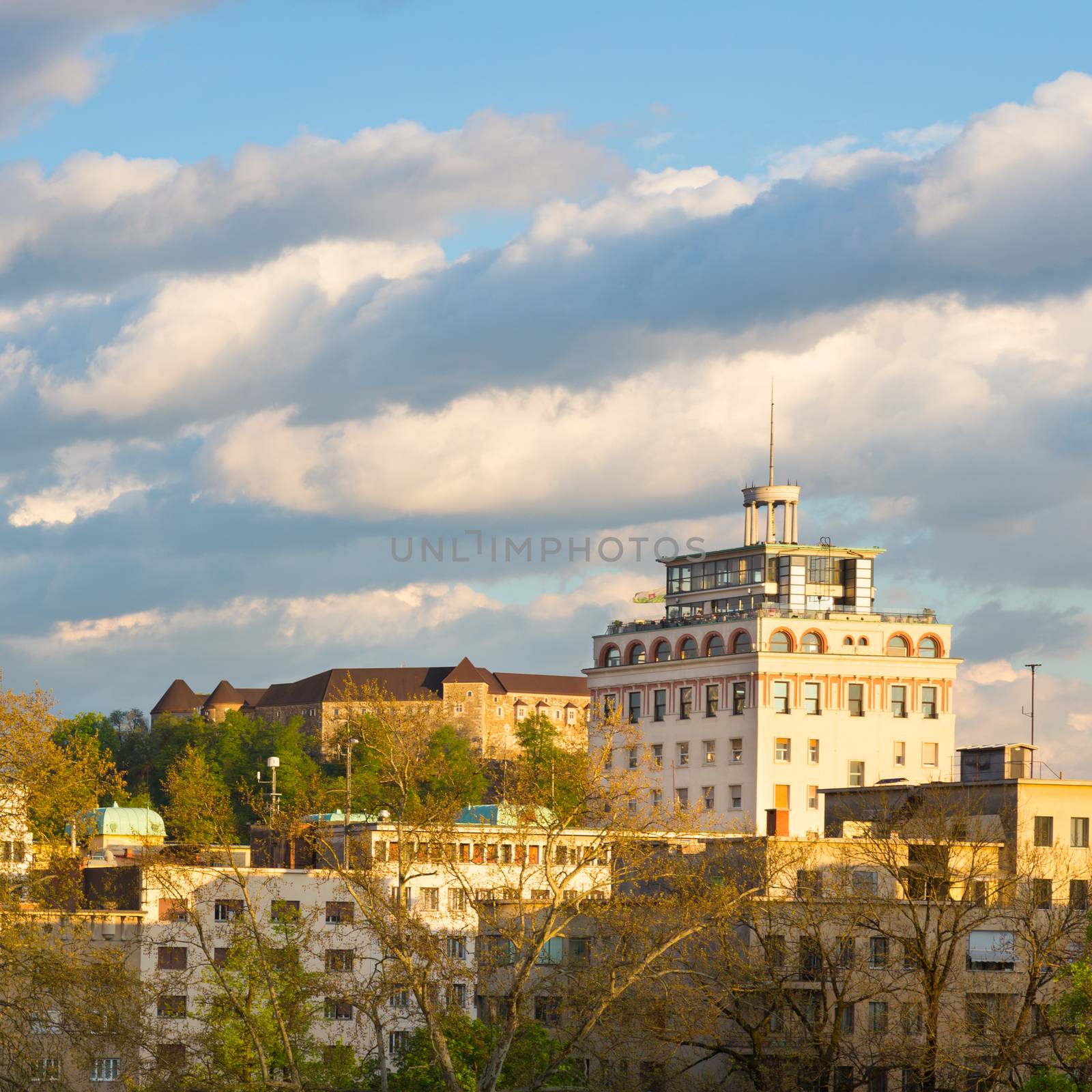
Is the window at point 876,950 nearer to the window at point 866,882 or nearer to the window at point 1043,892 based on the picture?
the window at point 866,882

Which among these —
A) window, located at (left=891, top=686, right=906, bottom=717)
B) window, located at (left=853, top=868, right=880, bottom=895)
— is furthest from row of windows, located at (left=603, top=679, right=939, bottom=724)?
window, located at (left=853, top=868, right=880, bottom=895)

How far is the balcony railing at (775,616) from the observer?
157m

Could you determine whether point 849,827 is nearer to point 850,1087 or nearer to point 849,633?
point 850,1087

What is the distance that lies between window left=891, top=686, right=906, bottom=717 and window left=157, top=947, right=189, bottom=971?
63.9m

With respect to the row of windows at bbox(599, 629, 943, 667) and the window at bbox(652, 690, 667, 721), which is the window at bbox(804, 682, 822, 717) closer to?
the row of windows at bbox(599, 629, 943, 667)

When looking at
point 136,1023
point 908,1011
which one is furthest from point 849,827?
point 136,1023

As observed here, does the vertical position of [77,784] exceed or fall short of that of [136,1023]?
it exceeds it

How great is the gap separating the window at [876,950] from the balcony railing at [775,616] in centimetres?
6782

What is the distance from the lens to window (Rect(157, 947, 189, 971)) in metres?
105

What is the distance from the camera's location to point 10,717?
52.5 m

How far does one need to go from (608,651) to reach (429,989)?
359 ft

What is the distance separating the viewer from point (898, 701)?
156 m

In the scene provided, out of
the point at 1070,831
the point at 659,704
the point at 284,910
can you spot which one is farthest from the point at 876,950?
the point at 659,704

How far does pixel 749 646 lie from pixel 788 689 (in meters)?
4.16
